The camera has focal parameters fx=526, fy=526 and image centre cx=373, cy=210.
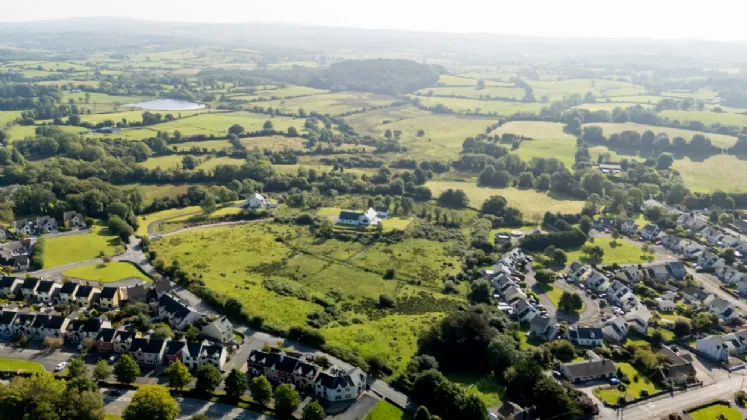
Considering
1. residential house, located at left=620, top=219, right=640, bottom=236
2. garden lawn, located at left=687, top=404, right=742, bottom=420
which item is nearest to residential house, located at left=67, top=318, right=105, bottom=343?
garden lawn, located at left=687, top=404, right=742, bottom=420

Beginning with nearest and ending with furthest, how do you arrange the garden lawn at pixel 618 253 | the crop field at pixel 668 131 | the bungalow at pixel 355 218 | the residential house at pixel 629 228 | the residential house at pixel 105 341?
the residential house at pixel 105 341 < the garden lawn at pixel 618 253 < the bungalow at pixel 355 218 < the residential house at pixel 629 228 < the crop field at pixel 668 131

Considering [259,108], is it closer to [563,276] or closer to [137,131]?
[137,131]

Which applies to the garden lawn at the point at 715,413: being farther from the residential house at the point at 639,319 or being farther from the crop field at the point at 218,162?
the crop field at the point at 218,162

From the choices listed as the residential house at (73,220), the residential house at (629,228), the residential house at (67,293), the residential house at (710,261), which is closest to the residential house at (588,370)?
the residential house at (710,261)

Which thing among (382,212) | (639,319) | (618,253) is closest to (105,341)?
(382,212)

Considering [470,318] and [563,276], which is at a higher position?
[470,318]

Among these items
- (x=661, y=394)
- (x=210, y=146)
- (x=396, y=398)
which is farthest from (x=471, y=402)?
(x=210, y=146)

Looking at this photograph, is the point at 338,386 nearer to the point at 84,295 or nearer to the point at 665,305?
the point at 84,295
